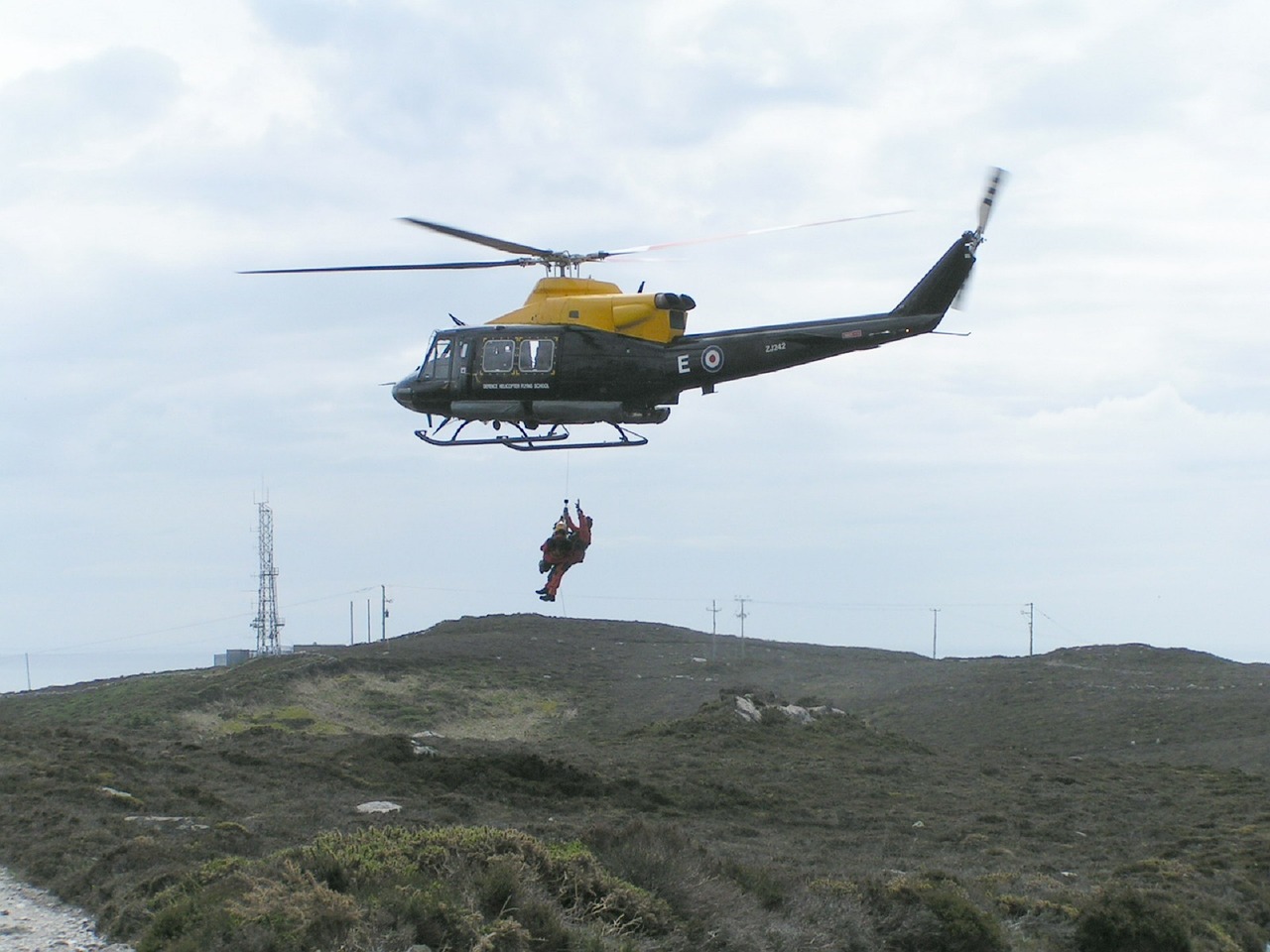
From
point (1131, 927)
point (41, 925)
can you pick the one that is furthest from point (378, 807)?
point (1131, 927)

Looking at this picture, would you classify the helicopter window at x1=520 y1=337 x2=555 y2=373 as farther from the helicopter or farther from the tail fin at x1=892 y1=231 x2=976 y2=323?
the tail fin at x1=892 y1=231 x2=976 y2=323

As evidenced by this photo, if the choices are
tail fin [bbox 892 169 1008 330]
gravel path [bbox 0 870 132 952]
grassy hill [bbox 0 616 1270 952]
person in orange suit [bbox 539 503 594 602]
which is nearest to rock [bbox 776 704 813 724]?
grassy hill [bbox 0 616 1270 952]

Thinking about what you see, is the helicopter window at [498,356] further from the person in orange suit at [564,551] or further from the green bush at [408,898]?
the green bush at [408,898]

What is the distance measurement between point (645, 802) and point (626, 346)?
10625 millimetres

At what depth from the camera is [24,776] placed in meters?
23.9

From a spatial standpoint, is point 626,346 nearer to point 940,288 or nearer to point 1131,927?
point 940,288

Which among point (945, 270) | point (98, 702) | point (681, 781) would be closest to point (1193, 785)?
point (681, 781)

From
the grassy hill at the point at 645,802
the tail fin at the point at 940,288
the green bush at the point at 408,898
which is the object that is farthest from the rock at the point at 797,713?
the green bush at the point at 408,898

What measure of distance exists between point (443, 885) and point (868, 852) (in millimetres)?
12684

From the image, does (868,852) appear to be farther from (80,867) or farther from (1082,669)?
(1082,669)

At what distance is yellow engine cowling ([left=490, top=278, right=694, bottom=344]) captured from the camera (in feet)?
74.2

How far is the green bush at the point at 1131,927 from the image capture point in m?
17.1

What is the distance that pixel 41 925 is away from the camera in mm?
14289

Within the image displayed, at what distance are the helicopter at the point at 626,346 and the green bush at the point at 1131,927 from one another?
986 centimetres
